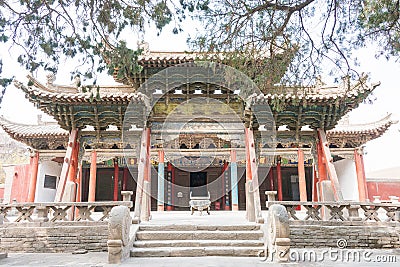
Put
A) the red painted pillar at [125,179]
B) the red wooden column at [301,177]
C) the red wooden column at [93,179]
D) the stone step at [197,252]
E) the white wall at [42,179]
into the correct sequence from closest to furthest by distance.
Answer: the stone step at [197,252] → the red wooden column at [301,177] → the red wooden column at [93,179] → the white wall at [42,179] → the red painted pillar at [125,179]

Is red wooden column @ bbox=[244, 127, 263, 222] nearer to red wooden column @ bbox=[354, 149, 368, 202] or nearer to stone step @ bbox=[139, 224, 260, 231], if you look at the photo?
stone step @ bbox=[139, 224, 260, 231]

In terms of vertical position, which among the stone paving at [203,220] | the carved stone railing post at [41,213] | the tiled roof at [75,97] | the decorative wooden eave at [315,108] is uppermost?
the tiled roof at [75,97]

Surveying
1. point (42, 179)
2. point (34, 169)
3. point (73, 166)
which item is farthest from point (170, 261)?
point (42, 179)

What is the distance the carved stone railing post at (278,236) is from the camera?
488cm

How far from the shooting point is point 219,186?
1587 cm

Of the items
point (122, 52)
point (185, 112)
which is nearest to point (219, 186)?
point (185, 112)

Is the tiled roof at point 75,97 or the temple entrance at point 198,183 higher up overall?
the tiled roof at point 75,97

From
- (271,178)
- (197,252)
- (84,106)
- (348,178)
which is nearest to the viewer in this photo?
(197,252)

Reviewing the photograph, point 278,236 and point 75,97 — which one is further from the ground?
point 75,97

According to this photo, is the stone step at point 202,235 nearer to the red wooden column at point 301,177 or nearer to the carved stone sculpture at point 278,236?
the carved stone sculpture at point 278,236

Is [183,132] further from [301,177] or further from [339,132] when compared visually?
[339,132]

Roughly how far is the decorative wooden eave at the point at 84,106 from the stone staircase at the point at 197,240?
313cm

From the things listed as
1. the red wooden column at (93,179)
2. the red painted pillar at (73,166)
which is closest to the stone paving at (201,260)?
the red painted pillar at (73,166)

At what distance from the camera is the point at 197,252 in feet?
17.9
